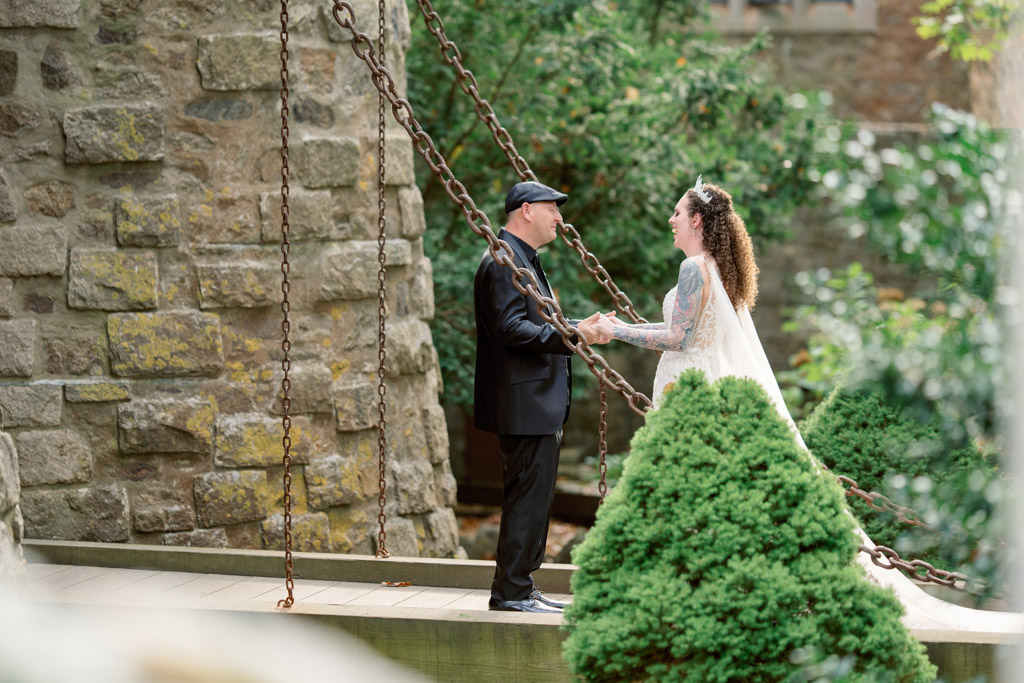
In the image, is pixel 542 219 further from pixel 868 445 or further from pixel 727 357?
pixel 868 445

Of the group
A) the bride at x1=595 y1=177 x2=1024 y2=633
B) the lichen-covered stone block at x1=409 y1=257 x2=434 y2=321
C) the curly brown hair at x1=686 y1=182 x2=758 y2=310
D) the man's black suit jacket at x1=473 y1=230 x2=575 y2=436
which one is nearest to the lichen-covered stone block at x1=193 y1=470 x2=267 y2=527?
the lichen-covered stone block at x1=409 y1=257 x2=434 y2=321

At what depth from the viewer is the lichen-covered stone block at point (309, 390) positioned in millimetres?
5734

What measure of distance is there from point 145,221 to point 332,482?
1.60 metres

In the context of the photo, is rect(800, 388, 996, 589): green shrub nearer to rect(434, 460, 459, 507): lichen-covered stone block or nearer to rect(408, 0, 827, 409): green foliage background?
rect(434, 460, 459, 507): lichen-covered stone block

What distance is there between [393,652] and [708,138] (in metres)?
6.29

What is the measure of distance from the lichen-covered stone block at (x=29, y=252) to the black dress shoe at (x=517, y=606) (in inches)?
110

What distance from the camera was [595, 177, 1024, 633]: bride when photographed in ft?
14.0

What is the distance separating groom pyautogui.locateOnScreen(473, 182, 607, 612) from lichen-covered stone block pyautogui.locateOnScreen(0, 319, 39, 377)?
2.44 metres

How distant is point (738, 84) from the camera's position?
8914 mm

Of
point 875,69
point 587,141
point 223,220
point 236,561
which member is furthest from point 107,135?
point 875,69

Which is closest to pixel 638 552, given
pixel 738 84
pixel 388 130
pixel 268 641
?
pixel 268 641

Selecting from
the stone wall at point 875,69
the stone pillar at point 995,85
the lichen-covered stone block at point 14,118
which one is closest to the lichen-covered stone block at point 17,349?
the lichen-covered stone block at point 14,118

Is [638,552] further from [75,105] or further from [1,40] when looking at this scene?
[1,40]

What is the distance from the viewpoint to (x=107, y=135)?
5535 millimetres
